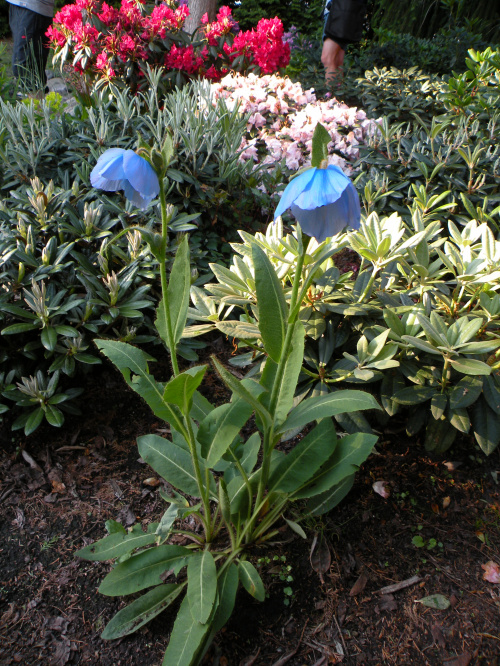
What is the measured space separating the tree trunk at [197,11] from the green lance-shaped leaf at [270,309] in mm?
5671

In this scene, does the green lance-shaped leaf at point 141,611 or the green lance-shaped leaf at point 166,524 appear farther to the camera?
the green lance-shaped leaf at point 141,611

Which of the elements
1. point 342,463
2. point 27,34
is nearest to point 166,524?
point 342,463

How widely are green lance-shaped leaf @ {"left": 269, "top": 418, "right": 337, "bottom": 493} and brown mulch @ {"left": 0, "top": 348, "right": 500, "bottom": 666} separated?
13.8 inches

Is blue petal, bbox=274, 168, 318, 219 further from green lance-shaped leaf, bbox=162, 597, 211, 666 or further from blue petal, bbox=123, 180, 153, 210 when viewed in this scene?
green lance-shaped leaf, bbox=162, 597, 211, 666

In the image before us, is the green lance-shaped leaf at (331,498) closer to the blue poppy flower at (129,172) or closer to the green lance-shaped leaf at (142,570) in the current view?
the green lance-shaped leaf at (142,570)

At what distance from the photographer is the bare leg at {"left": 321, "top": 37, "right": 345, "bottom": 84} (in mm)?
5574

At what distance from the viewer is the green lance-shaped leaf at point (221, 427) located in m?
1.17

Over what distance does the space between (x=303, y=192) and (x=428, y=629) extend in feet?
4.46

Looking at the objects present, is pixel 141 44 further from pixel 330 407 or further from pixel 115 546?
pixel 115 546

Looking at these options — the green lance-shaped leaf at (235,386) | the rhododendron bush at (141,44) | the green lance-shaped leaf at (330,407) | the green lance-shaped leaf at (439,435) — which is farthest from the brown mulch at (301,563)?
the rhododendron bush at (141,44)

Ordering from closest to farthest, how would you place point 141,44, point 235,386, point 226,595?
point 235,386 → point 226,595 → point 141,44

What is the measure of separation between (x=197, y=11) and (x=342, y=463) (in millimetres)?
6167

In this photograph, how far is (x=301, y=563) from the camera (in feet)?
5.02

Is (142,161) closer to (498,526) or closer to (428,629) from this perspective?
(428,629)
